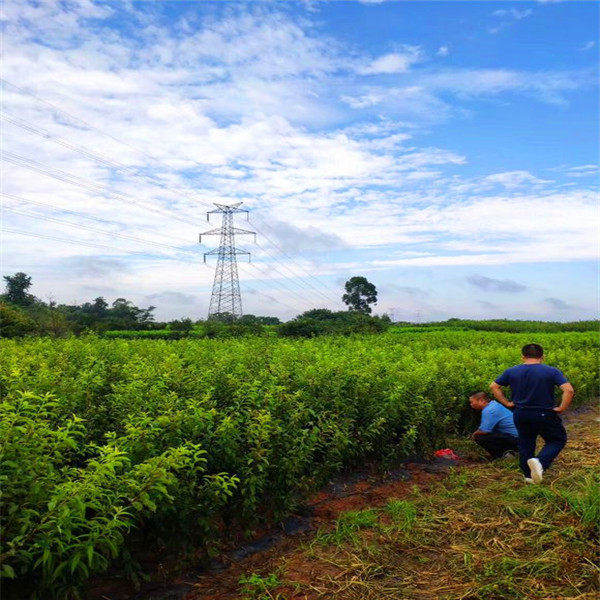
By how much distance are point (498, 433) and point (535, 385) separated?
→ 141 cm

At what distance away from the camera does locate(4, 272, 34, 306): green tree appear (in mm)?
45750

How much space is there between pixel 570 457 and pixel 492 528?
331 centimetres

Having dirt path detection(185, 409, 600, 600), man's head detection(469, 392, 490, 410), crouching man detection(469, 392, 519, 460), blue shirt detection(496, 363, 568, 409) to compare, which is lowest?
dirt path detection(185, 409, 600, 600)

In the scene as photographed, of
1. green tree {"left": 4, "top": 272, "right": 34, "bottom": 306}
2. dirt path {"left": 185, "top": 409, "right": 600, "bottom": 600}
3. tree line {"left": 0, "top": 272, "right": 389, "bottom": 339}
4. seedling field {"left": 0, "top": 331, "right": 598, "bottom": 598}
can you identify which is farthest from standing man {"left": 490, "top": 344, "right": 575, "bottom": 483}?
green tree {"left": 4, "top": 272, "right": 34, "bottom": 306}

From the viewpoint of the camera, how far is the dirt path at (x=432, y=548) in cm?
388

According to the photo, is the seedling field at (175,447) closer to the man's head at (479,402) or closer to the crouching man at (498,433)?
the man's head at (479,402)

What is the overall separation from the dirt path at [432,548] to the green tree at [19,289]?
46.1m

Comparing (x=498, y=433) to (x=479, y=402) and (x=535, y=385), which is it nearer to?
(x=479, y=402)

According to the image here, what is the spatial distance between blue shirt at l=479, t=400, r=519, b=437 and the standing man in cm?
96

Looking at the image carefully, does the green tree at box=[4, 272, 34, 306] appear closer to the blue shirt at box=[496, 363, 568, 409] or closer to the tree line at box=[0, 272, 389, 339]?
the tree line at box=[0, 272, 389, 339]

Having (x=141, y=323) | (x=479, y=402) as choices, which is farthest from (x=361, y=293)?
(x=479, y=402)

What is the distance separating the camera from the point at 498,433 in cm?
731

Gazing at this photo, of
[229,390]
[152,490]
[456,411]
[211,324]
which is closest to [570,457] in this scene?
Answer: [456,411]

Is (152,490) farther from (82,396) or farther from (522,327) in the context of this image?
(522,327)
